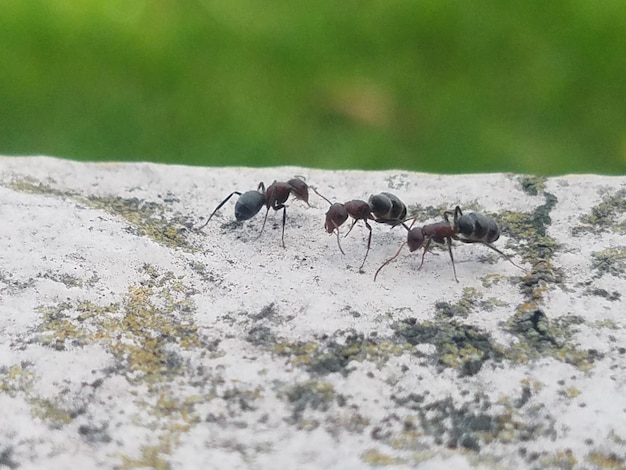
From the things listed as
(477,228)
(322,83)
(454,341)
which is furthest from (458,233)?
(322,83)

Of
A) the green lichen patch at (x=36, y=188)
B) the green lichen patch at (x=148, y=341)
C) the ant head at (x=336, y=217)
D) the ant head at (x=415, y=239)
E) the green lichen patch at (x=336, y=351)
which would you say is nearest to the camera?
the green lichen patch at (x=148, y=341)

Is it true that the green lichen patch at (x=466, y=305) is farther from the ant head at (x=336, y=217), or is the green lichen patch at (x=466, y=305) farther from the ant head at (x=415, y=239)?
the ant head at (x=336, y=217)

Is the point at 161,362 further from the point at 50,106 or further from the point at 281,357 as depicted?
the point at 50,106

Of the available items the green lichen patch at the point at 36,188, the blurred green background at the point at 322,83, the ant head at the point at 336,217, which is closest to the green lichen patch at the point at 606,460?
the ant head at the point at 336,217

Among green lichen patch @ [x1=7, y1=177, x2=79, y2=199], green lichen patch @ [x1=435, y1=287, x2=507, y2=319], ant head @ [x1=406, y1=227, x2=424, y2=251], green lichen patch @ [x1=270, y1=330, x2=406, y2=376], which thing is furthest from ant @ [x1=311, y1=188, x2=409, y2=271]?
green lichen patch @ [x1=7, y1=177, x2=79, y2=199]

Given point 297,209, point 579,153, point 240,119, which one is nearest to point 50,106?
point 240,119

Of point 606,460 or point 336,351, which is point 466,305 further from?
point 606,460

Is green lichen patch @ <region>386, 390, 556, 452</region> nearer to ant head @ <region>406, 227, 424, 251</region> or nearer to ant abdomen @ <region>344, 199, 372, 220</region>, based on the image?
ant head @ <region>406, 227, 424, 251</region>

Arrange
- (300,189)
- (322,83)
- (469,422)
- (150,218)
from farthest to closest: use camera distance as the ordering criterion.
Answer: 1. (322,83)
2. (300,189)
3. (150,218)
4. (469,422)
